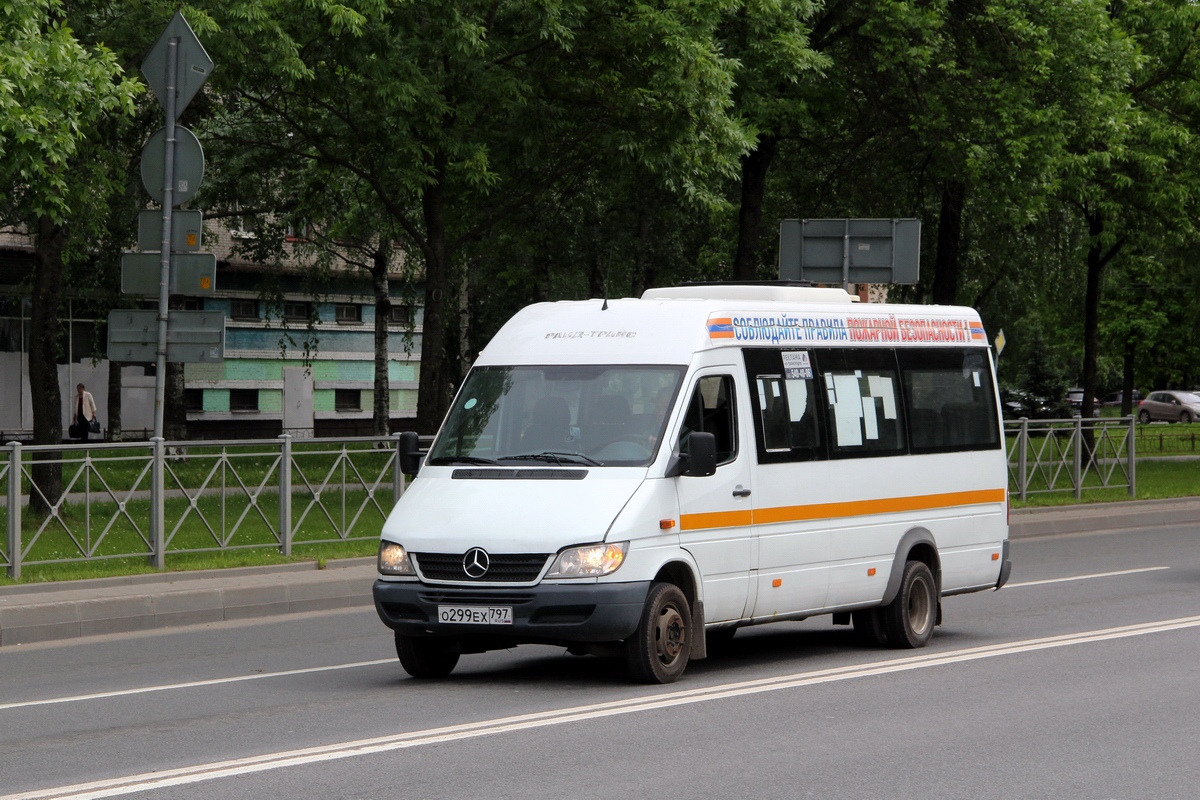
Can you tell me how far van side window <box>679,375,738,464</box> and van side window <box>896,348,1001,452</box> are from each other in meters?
2.13

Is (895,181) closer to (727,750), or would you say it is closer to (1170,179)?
(1170,179)

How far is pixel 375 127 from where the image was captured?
2133 centimetres

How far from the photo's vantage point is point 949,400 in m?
12.0

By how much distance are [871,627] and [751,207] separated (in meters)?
14.2

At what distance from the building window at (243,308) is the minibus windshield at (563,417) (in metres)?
Result: 34.8

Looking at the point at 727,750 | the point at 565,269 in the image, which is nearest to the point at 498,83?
the point at 727,750

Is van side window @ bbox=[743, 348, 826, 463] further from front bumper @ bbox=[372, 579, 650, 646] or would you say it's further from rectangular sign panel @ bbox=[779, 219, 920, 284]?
rectangular sign panel @ bbox=[779, 219, 920, 284]

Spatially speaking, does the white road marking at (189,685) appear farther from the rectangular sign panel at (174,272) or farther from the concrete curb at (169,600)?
the rectangular sign panel at (174,272)

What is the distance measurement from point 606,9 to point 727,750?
14651 millimetres

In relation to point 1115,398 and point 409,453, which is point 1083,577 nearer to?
point 409,453

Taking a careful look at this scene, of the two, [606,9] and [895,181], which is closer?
[606,9]

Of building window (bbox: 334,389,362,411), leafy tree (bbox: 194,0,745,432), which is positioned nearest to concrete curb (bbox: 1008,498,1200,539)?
leafy tree (bbox: 194,0,745,432)

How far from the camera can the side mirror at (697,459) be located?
9.21 metres

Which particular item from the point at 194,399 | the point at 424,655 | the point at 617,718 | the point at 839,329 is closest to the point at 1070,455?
the point at 839,329
